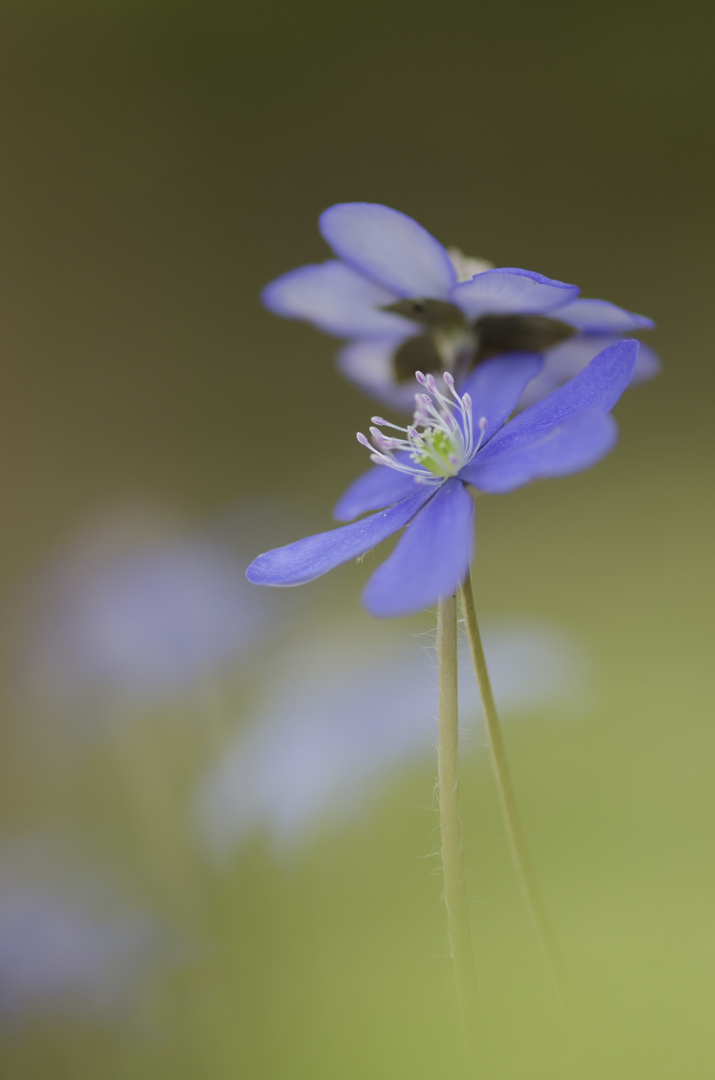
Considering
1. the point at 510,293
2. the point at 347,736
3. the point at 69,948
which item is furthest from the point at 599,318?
the point at 69,948

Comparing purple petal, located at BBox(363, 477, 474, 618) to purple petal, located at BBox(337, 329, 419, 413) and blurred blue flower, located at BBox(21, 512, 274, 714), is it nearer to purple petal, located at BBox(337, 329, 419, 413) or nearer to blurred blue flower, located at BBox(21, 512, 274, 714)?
purple petal, located at BBox(337, 329, 419, 413)

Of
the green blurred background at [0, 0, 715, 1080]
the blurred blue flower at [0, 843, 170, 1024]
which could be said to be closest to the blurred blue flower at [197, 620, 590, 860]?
the blurred blue flower at [0, 843, 170, 1024]

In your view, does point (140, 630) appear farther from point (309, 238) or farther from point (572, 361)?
point (309, 238)

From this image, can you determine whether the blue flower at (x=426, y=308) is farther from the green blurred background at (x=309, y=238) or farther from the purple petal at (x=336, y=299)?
the green blurred background at (x=309, y=238)

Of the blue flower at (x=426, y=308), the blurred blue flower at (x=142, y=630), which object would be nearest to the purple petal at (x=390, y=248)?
the blue flower at (x=426, y=308)

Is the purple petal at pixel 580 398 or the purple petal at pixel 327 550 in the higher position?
the purple petal at pixel 580 398

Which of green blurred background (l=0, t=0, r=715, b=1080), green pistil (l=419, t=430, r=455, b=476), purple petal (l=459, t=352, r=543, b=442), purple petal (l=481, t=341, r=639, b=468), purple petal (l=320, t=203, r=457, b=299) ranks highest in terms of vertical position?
green blurred background (l=0, t=0, r=715, b=1080)

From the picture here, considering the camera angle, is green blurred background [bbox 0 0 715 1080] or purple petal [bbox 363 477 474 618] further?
green blurred background [bbox 0 0 715 1080]

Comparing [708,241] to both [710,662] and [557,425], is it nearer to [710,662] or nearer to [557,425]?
[710,662]
